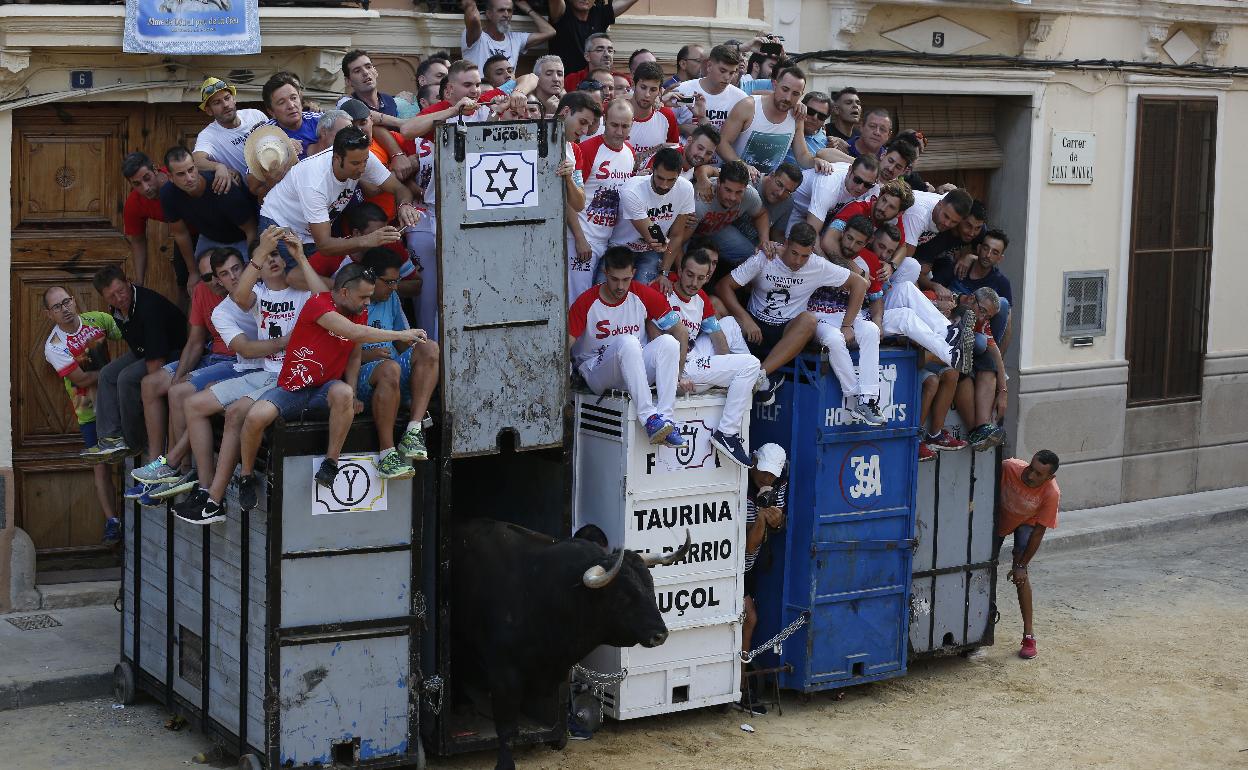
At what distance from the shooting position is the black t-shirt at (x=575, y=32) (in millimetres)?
13648

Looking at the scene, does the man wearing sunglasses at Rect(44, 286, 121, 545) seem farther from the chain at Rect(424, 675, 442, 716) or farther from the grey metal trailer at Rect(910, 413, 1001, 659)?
the grey metal trailer at Rect(910, 413, 1001, 659)

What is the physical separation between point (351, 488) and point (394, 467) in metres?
0.27

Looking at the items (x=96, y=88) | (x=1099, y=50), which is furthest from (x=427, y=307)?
(x=1099, y=50)

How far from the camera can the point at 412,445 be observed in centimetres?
971

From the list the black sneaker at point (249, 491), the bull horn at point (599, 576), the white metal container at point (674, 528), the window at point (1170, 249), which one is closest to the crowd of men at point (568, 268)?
the black sneaker at point (249, 491)

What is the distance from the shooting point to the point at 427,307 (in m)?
10.8

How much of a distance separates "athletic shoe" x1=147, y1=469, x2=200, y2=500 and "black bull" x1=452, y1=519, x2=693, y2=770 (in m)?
1.61

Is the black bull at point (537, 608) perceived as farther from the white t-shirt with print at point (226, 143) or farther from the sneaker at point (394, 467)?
the white t-shirt with print at point (226, 143)

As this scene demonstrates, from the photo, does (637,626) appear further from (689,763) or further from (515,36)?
(515,36)

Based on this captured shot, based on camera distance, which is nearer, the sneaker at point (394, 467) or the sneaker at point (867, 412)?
the sneaker at point (394, 467)

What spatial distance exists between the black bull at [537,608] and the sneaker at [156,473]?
1733mm

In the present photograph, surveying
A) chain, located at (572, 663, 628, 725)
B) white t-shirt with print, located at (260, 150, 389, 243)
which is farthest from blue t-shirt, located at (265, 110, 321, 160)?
chain, located at (572, 663, 628, 725)

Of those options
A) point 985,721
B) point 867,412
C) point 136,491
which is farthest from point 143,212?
point 985,721

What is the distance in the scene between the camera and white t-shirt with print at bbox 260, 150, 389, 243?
1020 cm
